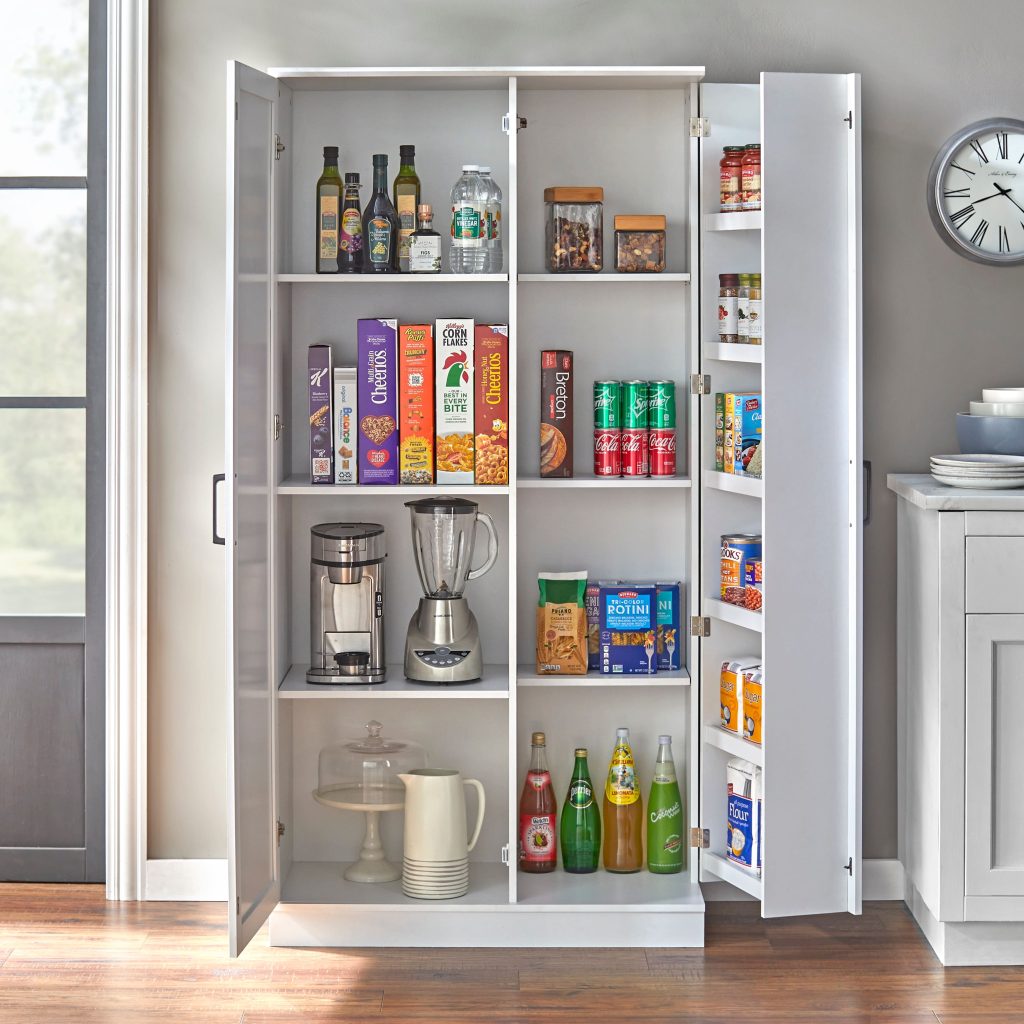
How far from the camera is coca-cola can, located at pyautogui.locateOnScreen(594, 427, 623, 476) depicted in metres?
2.94

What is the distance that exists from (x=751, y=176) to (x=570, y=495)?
34.0 inches

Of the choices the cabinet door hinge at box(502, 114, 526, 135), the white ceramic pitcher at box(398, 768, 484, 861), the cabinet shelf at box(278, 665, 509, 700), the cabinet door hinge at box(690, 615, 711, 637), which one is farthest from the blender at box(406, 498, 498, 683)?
the cabinet door hinge at box(502, 114, 526, 135)

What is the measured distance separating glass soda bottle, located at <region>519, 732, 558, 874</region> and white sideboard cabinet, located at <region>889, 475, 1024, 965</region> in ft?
2.89

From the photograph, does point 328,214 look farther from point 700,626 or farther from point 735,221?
point 700,626

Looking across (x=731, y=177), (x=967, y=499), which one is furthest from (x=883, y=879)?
(x=731, y=177)

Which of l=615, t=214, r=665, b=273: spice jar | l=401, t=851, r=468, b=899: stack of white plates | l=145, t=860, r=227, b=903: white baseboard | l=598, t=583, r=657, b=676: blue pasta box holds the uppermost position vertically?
l=615, t=214, r=665, b=273: spice jar

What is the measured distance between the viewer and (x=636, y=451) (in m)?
2.92

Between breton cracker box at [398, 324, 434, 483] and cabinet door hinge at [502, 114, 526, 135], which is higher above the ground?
cabinet door hinge at [502, 114, 526, 135]

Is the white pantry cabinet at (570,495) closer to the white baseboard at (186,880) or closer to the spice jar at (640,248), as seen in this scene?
the spice jar at (640,248)

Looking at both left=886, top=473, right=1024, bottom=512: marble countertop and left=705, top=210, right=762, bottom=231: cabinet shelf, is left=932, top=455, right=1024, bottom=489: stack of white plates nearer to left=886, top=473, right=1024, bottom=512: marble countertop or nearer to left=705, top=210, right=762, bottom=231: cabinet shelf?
left=886, top=473, right=1024, bottom=512: marble countertop

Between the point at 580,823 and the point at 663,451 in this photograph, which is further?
the point at 580,823

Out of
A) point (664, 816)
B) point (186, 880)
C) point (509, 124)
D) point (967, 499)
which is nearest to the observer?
point (967, 499)

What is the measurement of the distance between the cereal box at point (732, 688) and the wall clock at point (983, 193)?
3.69 feet

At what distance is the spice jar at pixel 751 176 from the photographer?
111 inches
